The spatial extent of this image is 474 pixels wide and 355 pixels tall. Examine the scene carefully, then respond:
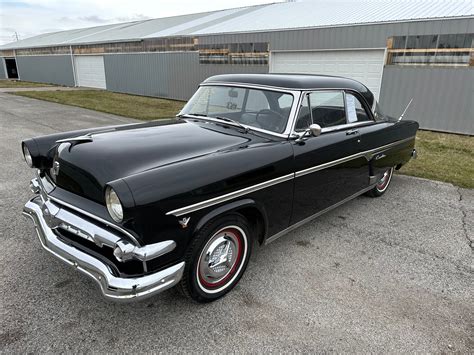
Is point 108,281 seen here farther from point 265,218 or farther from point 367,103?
point 367,103

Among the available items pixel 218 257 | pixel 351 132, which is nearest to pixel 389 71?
pixel 351 132

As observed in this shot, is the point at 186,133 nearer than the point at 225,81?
Yes

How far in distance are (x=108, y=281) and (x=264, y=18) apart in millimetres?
15841

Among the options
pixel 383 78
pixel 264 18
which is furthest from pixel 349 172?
pixel 264 18

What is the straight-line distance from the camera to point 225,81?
13.3ft

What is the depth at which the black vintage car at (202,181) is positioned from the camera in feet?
7.39

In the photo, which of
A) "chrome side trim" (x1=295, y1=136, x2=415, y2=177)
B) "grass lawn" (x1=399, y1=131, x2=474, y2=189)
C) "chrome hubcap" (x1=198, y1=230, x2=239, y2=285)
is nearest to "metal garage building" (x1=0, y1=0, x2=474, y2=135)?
"grass lawn" (x1=399, y1=131, x2=474, y2=189)

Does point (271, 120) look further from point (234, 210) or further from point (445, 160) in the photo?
point (445, 160)

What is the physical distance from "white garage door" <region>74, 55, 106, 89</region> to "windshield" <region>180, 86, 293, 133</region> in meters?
21.6

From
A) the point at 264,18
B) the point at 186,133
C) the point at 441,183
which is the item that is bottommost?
the point at 441,183

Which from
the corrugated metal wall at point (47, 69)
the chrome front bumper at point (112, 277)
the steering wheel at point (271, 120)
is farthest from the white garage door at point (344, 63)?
the corrugated metal wall at point (47, 69)

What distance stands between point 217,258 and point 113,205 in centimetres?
92

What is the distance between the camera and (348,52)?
36.8ft

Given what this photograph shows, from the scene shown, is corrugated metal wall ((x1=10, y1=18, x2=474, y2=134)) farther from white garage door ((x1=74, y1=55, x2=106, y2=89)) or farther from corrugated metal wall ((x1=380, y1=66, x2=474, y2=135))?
white garage door ((x1=74, y1=55, x2=106, y2=89))
